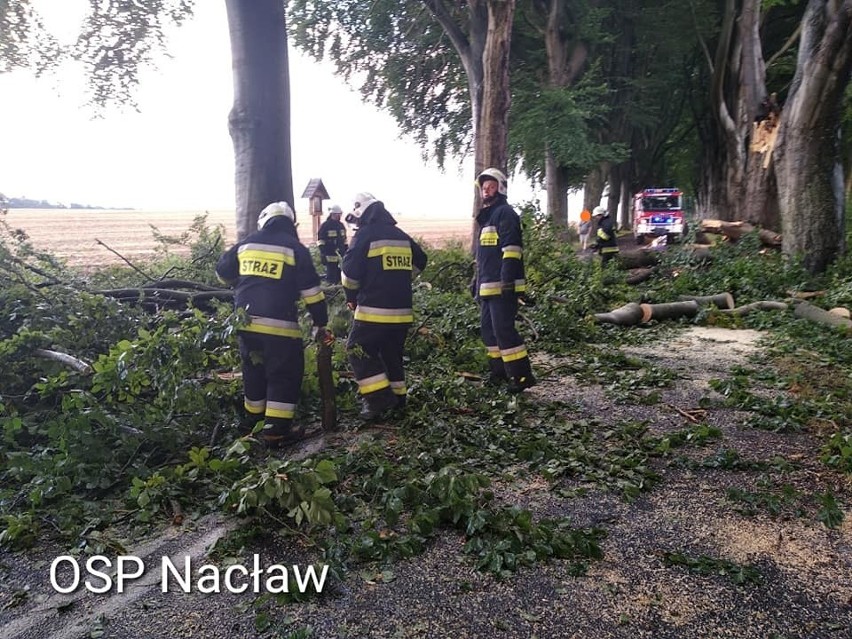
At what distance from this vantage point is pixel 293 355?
418 cm

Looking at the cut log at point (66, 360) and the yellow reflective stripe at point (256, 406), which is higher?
the cut log at point (66, 360)

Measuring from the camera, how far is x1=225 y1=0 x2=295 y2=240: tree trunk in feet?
21.6

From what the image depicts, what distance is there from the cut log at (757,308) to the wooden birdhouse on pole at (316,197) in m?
11.0

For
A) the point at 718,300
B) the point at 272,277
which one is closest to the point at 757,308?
the point at 718,300

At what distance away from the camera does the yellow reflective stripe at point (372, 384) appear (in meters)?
4.56

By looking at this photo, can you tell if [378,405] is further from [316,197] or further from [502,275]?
[316,197]

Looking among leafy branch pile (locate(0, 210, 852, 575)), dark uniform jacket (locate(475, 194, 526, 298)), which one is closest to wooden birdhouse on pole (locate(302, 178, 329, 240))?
leafy branch pile (locate(0, 210, 852, 575))

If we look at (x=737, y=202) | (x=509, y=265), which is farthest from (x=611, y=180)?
(x=509, y=265)

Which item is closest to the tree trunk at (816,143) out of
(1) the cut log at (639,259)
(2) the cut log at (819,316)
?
(2) the cut log at (819,316)

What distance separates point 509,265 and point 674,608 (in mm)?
3257

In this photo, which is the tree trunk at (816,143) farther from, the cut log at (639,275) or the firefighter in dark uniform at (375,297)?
the firefighter in dark uniform at (375,297)

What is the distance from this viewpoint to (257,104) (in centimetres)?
660

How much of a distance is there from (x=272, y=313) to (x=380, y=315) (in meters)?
0.85

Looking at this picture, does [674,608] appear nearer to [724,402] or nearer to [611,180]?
[724,402]
